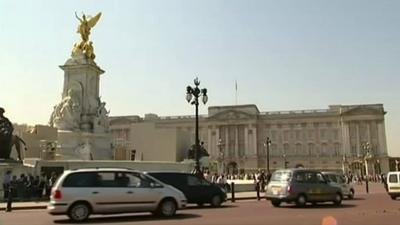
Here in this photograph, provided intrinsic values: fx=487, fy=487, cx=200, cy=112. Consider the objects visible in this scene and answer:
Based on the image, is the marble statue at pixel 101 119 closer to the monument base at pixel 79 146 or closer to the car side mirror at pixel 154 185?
the monument base at pixel 79 146

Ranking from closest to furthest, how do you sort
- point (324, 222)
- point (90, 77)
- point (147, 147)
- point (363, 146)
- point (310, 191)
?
1. point (324, 222)
2. point (310, 191)
3. point (90, 77)
4. point (147, 147)
5. point (363, 146)

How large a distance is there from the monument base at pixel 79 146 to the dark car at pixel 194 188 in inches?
862

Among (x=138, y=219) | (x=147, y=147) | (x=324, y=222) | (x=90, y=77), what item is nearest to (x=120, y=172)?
(x=138, y=219)

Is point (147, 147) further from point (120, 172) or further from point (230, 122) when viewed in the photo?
point (230, 122)

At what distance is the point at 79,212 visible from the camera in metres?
14.5

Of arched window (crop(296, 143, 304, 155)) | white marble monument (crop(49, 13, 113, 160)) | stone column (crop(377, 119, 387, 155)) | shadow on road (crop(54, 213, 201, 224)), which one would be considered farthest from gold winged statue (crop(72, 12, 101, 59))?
stone column (crop(377, 119, 387, 155))

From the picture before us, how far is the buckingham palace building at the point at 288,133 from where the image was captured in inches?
5128

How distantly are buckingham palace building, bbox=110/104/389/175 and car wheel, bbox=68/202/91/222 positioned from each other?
11158 cm

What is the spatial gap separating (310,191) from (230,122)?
117427 mm

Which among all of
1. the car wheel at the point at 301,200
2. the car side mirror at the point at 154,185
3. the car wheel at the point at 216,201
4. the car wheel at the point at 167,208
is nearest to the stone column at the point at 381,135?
the car wheel at the point at 301,200

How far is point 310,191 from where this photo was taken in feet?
67.7

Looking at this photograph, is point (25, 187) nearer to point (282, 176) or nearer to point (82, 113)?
point (282, 176)

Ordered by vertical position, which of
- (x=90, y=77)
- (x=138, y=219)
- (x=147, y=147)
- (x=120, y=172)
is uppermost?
(x=90, y=77)

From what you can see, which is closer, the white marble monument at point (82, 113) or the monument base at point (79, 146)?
the monument base at point (79, 146)
